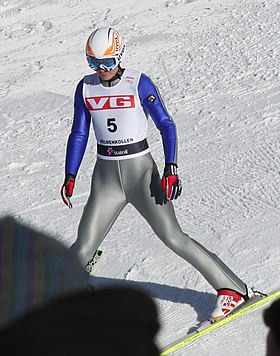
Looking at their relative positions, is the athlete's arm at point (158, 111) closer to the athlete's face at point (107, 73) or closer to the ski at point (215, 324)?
the athlete's face at point (107, 73)

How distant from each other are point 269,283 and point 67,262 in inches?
209

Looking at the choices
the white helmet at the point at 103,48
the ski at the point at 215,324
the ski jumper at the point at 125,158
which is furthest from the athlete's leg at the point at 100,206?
the ski at the point at 215,324

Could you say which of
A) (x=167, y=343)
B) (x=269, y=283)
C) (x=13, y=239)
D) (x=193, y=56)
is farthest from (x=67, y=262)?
(x=193, y=56)

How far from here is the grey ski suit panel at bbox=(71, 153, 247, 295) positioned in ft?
18.4

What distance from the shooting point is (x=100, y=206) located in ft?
18.7

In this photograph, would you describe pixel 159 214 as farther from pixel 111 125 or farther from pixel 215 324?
pixel 215 324

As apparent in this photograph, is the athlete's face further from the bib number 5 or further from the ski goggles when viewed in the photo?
the bib number 5

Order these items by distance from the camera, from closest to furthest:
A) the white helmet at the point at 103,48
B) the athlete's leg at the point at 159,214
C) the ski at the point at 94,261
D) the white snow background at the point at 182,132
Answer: the white helmet at the point at 103,48, the athlete's leg at the point at 159,214, the ski at the point at 94,261, the white snow background at the point at 182,132

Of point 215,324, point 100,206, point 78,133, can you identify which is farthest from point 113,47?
point 215,324

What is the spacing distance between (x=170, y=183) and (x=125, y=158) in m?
0.35

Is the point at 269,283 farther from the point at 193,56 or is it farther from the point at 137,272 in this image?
the point at 193,56

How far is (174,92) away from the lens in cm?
1031

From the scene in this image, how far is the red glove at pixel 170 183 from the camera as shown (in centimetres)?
553

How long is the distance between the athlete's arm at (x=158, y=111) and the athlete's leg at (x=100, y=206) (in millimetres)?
374
